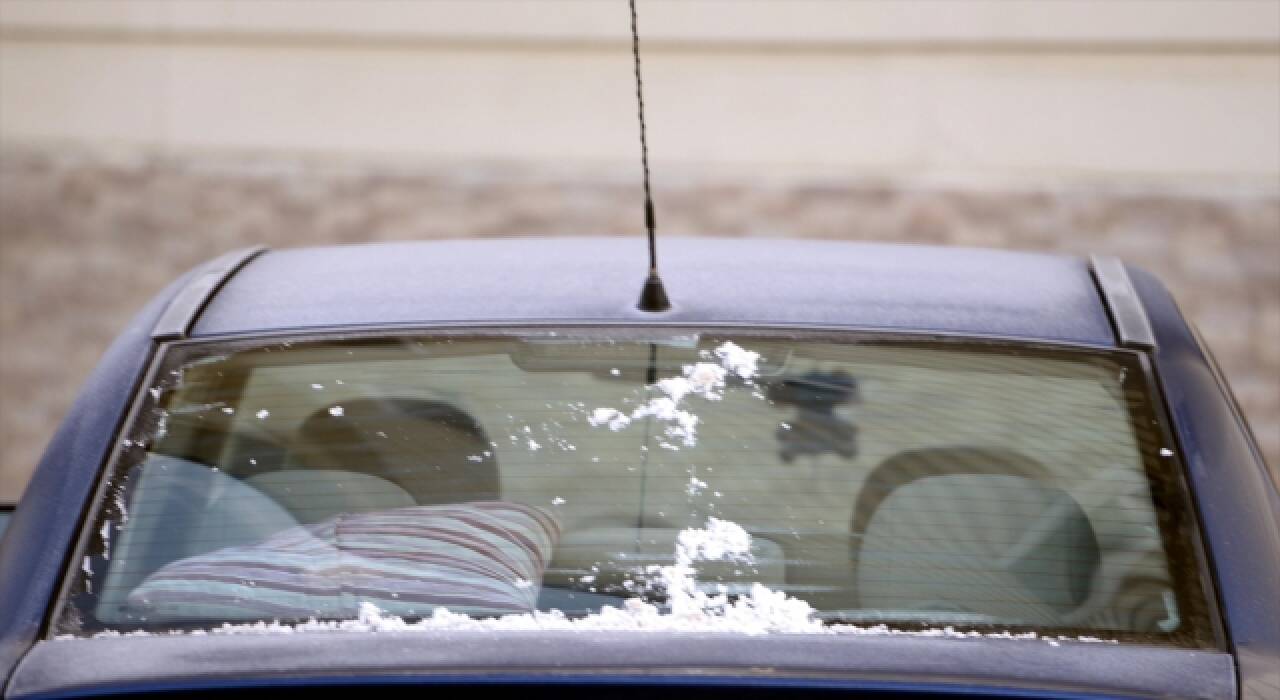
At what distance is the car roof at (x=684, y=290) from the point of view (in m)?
2.18

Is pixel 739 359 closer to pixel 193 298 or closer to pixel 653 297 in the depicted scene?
pixel 653 297

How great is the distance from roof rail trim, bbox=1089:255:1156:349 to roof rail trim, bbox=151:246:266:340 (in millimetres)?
1300

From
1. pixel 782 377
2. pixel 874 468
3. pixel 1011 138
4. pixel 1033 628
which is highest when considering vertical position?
pixel 1011 138

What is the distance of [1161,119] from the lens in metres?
6.66

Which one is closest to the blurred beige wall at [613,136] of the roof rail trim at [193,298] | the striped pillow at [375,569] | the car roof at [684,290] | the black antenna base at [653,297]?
the car roof at [684,290]

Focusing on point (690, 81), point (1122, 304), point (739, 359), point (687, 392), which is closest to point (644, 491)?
point (687, 392)

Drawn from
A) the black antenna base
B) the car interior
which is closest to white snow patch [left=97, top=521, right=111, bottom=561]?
the car interior

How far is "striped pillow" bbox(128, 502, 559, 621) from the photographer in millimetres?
1685

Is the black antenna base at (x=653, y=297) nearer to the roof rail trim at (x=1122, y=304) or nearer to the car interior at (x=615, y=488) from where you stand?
the car interior at (x=615, y=488)

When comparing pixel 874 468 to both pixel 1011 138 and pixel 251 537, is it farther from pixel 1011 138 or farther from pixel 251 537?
pixel 1011 138

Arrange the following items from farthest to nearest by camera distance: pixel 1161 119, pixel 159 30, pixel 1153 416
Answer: pixel 159 30, pixel 1161 119, pixel 1153 416

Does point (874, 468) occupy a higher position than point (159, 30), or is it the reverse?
point (159, 30)

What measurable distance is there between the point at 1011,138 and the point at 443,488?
17.3ft

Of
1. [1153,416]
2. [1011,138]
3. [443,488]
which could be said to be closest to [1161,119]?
[1011,138]
